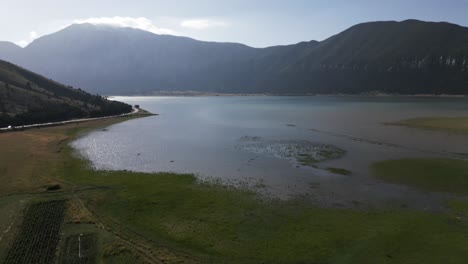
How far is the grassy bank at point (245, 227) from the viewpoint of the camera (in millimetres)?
30984

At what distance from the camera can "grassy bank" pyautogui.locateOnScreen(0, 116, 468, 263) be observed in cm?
3098

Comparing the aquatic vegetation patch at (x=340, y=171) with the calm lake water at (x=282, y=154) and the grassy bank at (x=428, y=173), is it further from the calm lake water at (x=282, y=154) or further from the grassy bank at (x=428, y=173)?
the grassy bank at (x=428, y=173)

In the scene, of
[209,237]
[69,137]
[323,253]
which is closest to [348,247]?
[323,253]

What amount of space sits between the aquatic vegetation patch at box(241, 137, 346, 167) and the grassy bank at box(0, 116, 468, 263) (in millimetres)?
25198

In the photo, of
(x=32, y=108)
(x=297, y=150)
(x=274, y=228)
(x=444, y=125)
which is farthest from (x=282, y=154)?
(x=32, y=108)

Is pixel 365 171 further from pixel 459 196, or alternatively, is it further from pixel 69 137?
pixel 69 137

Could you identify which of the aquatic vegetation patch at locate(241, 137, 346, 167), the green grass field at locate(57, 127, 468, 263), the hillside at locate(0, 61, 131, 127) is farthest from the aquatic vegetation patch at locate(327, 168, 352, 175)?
the hillside at locate(0, 61, 131, 127)

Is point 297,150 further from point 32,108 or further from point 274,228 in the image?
point 32,108

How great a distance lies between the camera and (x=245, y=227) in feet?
121

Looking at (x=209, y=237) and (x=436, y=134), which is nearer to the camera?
(x=209, y=237)

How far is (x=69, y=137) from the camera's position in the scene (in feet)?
350

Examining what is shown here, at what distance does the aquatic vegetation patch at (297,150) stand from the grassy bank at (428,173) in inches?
452

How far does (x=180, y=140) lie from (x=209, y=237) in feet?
217

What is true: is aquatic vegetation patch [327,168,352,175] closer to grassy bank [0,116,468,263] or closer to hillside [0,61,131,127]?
grassy bank [0,116,468,263]
